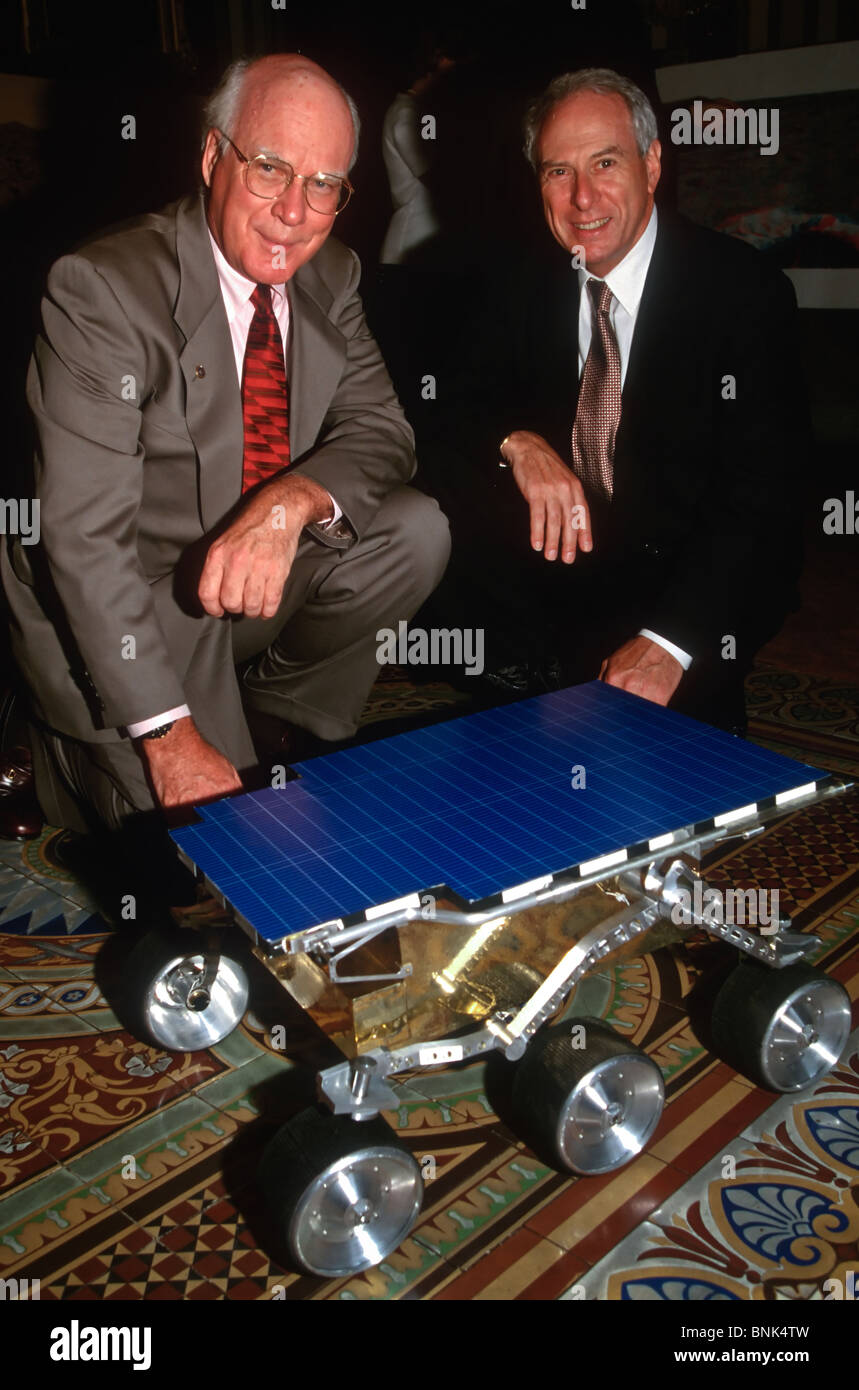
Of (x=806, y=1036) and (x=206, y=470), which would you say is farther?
(x=206, y=470)

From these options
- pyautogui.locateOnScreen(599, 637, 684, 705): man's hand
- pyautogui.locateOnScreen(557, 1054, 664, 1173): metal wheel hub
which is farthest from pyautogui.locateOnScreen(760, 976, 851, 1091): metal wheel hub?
pyautogui.locateOnScreen(599, 637, 684, 705): man's hand

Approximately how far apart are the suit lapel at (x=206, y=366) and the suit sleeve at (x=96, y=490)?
0.11m

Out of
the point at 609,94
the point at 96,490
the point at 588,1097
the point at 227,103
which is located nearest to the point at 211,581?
the point at 96,490

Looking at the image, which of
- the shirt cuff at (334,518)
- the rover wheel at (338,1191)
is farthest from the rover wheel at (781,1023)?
the shirt cuff at (334,518)

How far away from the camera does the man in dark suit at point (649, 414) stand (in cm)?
182

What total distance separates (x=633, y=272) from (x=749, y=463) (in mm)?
392

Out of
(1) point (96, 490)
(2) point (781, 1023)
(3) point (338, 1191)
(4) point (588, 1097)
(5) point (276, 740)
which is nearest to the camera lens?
(3) point (338, 1191)

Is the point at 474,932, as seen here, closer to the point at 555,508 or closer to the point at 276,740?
the point at 555,508

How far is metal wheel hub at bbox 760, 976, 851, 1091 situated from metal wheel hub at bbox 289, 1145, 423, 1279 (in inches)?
17.2

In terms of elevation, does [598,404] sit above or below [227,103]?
below

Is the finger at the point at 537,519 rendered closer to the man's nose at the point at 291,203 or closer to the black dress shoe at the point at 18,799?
the man's nose at the point at 291,203

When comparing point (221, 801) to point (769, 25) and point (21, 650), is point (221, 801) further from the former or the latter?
point (769, 25)

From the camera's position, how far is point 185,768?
4.71 feet
